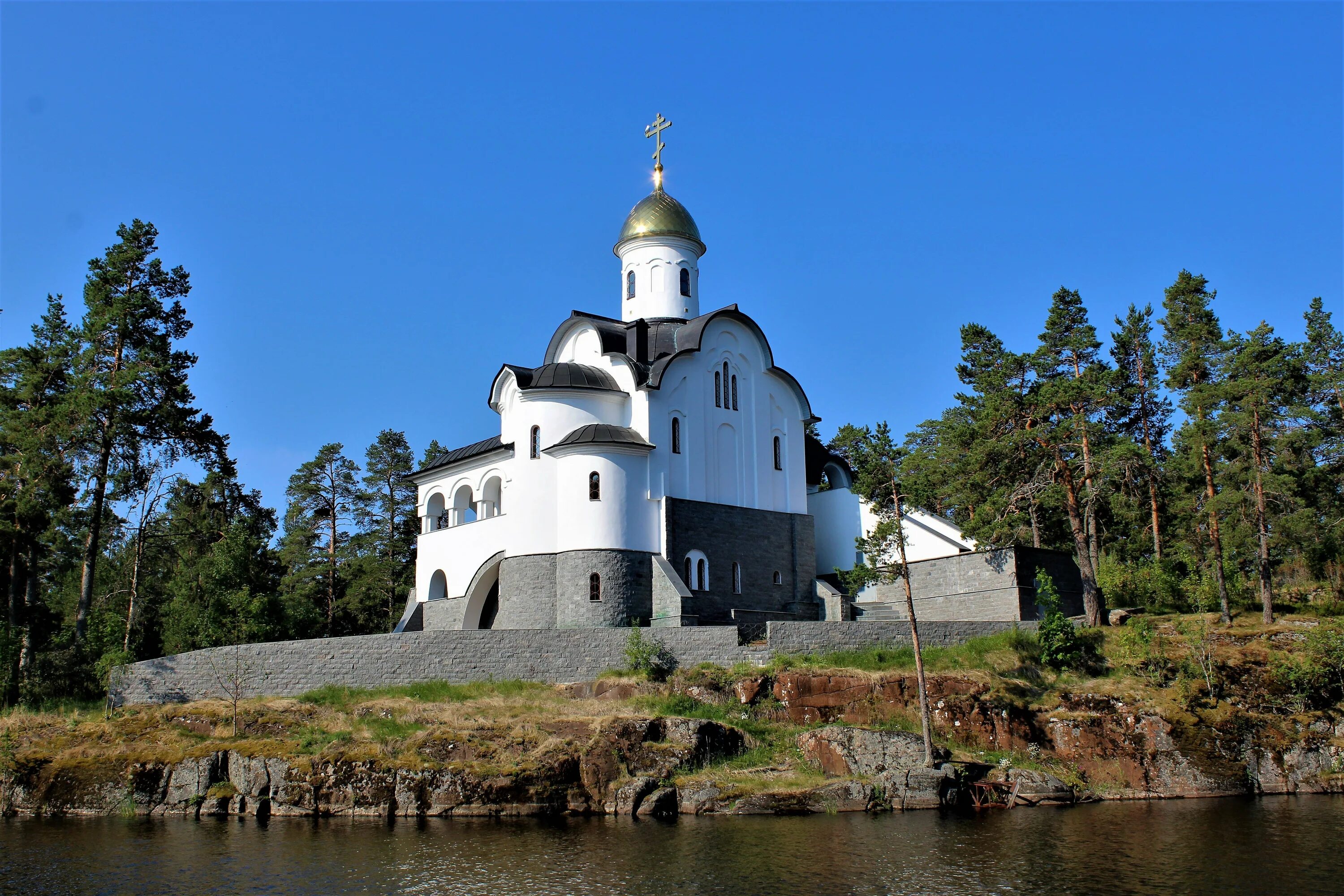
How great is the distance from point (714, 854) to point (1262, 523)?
18.0 meters

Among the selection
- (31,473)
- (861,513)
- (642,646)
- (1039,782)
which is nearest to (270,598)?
(31,473)

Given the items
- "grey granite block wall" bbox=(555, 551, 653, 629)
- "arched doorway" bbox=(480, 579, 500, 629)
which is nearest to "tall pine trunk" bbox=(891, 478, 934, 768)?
"grey granite block wall" bbox=(555, 551, 653, 629)

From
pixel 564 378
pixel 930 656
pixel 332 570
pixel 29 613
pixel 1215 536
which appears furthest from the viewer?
pixel 332 570

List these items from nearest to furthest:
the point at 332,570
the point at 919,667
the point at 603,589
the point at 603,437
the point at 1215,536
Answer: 1. the point at 919,667
2. the point at 1215,536
3. the point at 603,589
4. the point at 603,437
5. the point at 332,570

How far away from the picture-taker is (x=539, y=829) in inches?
800

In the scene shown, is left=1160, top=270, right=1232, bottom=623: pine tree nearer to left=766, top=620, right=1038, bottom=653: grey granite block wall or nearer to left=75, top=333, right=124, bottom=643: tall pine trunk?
left=766, top=620, right=1038, bottom=653: grey granite block wall

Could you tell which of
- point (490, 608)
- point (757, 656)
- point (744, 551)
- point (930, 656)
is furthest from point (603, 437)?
point (930, 656)

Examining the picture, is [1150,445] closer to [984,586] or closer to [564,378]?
[984,586]

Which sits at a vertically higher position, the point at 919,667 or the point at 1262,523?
the point at 1262,523

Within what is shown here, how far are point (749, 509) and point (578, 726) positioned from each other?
1091 cm

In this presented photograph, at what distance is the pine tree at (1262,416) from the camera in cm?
2872

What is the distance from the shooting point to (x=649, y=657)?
26484 mm

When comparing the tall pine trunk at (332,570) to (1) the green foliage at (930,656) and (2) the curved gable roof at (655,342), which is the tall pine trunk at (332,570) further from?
(1) the green foliage at (930,656)

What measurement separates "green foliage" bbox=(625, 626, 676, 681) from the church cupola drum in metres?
12.4
